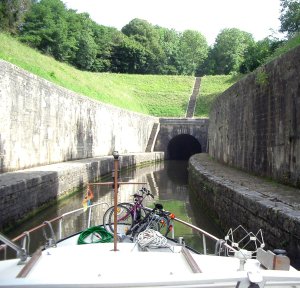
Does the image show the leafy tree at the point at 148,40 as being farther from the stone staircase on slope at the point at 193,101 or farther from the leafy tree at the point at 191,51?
the stone staircase on slope at the point at 193,101

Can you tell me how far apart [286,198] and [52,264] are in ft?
16.4

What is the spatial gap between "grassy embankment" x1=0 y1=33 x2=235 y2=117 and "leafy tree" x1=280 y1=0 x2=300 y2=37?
1189 centimetres

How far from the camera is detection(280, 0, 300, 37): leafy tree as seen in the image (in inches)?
921

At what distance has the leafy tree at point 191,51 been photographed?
69.0m

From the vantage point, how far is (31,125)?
14688 mm

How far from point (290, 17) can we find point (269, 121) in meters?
15.6

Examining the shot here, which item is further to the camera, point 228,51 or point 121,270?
point 228,51

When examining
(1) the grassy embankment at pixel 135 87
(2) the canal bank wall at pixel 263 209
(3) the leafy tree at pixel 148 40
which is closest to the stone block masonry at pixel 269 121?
(2) the canal bank wall at pixel 263 209

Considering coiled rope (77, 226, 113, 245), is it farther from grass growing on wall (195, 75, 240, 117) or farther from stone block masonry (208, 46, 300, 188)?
grass growing on wall (195, 75, 240, 117)

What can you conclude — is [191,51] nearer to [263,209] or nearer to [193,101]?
[193,101]

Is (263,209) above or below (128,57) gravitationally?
below

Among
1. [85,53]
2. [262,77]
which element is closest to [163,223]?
[262,77]

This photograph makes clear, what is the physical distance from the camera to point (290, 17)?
24.9 meters

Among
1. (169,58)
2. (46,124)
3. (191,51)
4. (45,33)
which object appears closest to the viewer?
(46,124)
